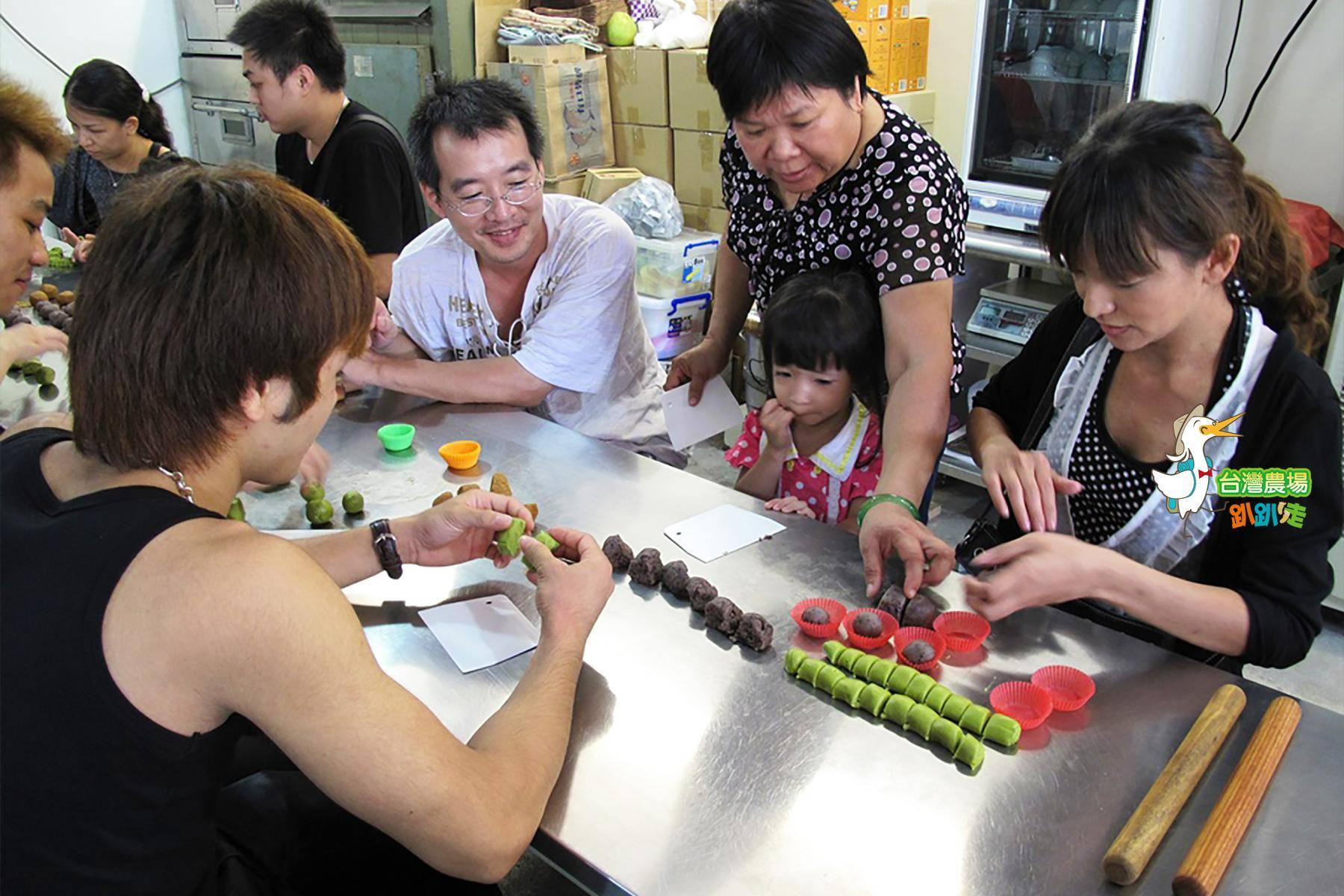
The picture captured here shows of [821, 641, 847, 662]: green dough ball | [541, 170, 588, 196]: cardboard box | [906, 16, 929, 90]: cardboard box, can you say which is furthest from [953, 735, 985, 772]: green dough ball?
[541, 170, 588, 196]: cardboard box

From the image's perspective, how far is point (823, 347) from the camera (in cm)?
198

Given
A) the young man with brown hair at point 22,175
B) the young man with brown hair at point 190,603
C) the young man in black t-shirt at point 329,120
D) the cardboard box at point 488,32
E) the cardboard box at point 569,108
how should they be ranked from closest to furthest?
the young man with brown hair at point 190,603 < the young man with brown hair at point 22,175 < the young man in black t-shirt at point 329,120 < the cardboard box at point 569,108 < the cardboard box at point 488,32

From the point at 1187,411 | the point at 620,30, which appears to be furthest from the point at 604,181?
the point at 1187,411

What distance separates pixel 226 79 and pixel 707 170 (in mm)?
3358

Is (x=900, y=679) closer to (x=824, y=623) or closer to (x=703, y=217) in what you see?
(x=824, y=623)

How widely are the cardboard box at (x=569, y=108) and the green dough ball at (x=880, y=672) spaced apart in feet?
11.9

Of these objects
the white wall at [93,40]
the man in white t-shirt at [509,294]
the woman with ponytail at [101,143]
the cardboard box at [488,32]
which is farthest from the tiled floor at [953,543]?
the white wall at [93,40]

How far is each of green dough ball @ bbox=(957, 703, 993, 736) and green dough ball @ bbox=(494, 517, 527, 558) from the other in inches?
27.2

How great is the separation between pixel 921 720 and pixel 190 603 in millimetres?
849

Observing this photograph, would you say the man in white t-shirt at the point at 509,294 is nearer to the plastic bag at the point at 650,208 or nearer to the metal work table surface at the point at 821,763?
the metal work table surface at the point at 821,763

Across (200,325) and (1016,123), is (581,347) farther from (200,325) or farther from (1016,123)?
(1016,123)

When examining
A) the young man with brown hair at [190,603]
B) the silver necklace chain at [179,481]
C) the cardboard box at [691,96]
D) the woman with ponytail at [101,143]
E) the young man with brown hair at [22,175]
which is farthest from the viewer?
the cardboard box at [691,96]

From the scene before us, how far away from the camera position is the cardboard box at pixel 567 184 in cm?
462

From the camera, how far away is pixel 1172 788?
1.08 m
